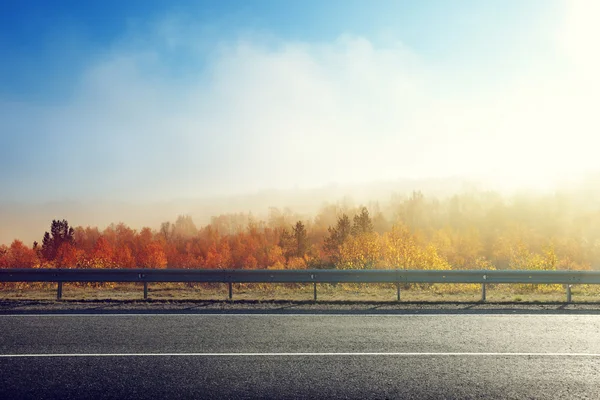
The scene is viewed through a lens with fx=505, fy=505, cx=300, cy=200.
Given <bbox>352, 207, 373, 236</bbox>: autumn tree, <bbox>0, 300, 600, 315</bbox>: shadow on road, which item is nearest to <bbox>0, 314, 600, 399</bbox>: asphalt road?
<bbox>0, 300, 600, 315</bbox>: shadow on road

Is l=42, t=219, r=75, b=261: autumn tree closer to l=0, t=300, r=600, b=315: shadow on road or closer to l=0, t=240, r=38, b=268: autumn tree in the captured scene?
l=0, t=240, r=38, b=268: autumn tree

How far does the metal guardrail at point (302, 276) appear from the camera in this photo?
13375 mm

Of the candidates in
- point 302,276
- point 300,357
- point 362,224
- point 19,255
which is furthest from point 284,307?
point 19,255

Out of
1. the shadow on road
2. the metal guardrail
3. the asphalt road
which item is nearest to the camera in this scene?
the asphalt road

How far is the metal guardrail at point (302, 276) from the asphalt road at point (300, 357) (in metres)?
3.21

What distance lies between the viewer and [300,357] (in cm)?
699

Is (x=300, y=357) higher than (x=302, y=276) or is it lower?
lower

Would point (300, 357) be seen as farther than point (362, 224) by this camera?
No

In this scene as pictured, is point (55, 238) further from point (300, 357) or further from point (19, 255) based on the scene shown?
point (300, 357)

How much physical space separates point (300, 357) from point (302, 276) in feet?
22.0

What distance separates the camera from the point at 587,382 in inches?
229

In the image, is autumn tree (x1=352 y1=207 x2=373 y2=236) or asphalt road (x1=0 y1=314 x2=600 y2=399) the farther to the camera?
autumn tree (x1=352 y1=207 x2=373 y2=236)

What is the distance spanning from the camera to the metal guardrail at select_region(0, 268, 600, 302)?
13.4 metres

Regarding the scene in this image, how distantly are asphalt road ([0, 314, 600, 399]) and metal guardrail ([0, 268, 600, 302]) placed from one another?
3.21m
